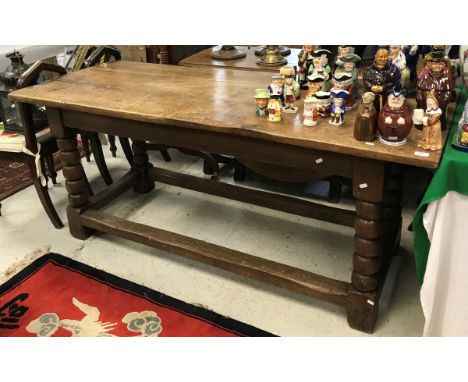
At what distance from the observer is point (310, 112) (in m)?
1.68

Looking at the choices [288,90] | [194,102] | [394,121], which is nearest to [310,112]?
[288,90]

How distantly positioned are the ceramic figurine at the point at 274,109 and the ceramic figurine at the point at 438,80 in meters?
0.51

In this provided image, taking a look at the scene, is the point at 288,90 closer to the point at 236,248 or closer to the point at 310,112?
the point at 310,112

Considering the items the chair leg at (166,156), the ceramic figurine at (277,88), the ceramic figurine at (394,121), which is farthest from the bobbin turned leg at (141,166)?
the ceramic figurine at (394,121)

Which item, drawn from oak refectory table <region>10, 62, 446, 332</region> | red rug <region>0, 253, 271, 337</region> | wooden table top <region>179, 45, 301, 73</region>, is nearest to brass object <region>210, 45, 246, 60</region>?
wooden table top <region>179, 45, 301, 73</region>

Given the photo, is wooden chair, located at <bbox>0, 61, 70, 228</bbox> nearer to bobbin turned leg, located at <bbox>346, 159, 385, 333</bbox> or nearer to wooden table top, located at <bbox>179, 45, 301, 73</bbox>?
wooden table top, located at <bbox>179, 45, 301, 73</bbox>

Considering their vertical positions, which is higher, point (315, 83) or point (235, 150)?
point (315, 83)

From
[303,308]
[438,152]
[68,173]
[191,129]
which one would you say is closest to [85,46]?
[68,173]

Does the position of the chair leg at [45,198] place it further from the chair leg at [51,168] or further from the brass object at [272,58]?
the brass object at [272,58]

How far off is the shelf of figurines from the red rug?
93 cm

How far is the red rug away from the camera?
6.40ft

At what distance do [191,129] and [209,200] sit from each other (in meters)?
1.12

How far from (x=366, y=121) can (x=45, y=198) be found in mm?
1913

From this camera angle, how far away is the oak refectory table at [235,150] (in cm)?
163
